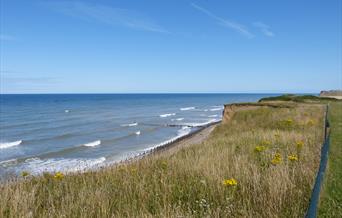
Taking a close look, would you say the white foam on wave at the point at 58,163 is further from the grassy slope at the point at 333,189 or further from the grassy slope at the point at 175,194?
the grassy slope at the point at 333,189

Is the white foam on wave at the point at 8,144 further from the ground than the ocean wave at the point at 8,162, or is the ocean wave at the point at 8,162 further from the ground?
the ocean wave at the point at 8,162

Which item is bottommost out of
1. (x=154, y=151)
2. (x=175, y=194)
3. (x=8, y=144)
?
(x=8, y=144)

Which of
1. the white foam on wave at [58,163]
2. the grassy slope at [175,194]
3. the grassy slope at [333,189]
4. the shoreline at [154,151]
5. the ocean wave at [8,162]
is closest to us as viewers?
the grassy slope at [333,189]

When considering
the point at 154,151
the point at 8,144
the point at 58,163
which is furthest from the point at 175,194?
the point at 8,144

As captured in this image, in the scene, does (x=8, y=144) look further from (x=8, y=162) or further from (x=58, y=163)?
(x=58, y=163)

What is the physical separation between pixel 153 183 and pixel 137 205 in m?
0.90

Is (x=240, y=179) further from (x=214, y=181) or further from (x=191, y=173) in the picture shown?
(x=191, y=173)

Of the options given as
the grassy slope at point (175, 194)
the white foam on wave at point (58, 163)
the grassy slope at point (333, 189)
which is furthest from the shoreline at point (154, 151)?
the grassy slope at point (333, 189)

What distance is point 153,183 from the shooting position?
20.0ft

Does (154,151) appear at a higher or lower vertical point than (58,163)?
higher

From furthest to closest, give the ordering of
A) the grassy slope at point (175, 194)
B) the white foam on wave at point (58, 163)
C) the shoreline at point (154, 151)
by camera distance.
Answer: the white foam on wave at point (58, 163)
the shoreline at point (154, 151)
the grassy slope at point (175, 194)

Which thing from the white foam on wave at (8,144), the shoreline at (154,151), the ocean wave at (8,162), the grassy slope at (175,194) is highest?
the grassy slope at (175,194)

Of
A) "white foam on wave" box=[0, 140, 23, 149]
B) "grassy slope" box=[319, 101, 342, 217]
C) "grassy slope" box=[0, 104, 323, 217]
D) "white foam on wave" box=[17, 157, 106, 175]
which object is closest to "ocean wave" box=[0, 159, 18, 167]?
"white foam on wave" box=[17, 157, 106, 175]

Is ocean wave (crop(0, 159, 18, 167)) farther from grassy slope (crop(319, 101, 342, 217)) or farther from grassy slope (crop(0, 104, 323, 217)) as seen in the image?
grassy slope (crop(319, 101, 342, 217))
